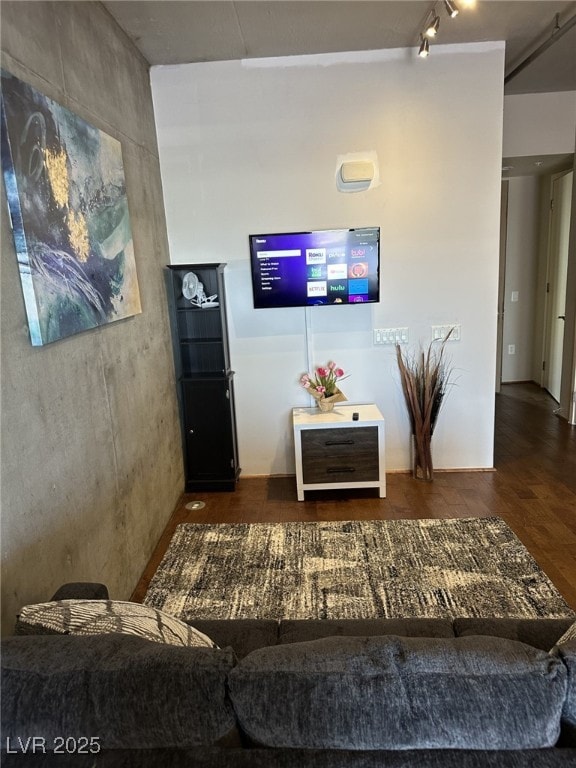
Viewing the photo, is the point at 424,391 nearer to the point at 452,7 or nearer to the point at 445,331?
the point at 445,331

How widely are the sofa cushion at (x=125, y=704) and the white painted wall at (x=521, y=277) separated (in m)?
6.06

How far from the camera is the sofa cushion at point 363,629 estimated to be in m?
1.59

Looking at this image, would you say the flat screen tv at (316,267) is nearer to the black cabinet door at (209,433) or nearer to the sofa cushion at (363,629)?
the black cabinet door at (209,433)

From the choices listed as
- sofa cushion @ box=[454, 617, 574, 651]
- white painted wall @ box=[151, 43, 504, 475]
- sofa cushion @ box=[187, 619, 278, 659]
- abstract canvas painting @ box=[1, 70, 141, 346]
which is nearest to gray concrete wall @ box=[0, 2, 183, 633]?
abstract canvas painting @ box=[1, 70, 141, 346]

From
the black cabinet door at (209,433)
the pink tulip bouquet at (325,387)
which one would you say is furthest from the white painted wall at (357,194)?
the black cabinet door at (209,433)

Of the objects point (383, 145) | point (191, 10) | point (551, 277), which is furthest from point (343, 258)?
point (551, 277)

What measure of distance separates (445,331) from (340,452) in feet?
3.88

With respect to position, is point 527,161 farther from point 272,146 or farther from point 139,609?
point 139,609

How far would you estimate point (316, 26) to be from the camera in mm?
2865

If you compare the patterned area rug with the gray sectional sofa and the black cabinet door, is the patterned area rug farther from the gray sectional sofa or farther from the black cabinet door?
the gray sectional sofa

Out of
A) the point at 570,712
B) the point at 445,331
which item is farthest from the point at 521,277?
the point at 570,712

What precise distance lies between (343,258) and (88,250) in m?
1.76

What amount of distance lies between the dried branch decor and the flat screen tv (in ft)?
1.92

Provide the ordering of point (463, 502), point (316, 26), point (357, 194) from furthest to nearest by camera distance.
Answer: point (357, 194), point (463, 502), point (316, 26)
